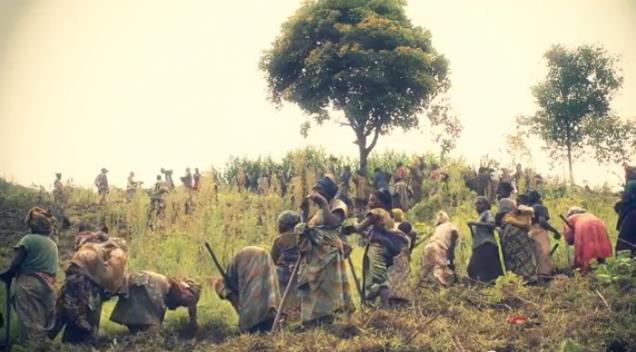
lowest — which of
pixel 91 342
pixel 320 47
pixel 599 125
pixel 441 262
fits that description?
pixel 91 342

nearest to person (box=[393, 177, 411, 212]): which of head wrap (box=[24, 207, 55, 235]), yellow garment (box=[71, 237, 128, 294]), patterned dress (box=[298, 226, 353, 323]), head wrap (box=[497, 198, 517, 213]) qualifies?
head wrap (box=[497, 198, 517, 213])

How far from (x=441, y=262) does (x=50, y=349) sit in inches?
189

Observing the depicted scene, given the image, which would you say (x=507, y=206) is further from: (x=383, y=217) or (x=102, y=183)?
(x=102, y=183)

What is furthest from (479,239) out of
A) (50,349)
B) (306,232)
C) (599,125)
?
(599,125)

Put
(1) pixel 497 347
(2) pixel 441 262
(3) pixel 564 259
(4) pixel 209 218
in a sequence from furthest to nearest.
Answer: (4) pixel 209 218
(3) pixel 564 259
(2) pixel 441 262
(1) pixel 497 347

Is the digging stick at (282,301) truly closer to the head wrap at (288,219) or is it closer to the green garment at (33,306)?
the head wrap at (288,219)

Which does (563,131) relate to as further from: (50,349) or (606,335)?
(50,349)

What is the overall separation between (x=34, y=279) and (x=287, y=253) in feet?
9.09

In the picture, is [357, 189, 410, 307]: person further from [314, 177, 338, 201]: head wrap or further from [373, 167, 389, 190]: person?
[373, 167, 389, 190]: person

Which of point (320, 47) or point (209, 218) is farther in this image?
point (320, 47)

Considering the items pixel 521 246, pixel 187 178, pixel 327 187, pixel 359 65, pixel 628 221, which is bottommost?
pixel 521 246

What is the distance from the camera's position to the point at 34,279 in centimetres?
770

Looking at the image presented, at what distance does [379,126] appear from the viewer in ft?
74.8

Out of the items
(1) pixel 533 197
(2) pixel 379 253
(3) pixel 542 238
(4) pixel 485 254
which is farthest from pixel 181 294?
(1) pixel 533 197
